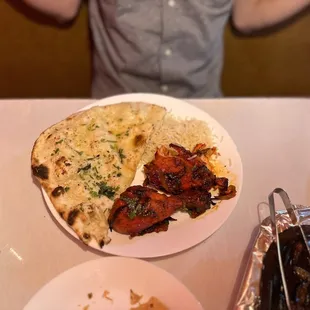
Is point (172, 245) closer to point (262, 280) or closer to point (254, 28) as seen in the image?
point (262, 280)

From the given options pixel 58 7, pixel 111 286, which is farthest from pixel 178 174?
pixel 58 7

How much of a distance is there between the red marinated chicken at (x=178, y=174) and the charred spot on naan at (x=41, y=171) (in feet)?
0.69

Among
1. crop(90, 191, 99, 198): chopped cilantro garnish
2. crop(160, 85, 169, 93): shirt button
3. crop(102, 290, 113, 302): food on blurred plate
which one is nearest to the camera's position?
crop(102, 290, 113, 302): food on blurred plate

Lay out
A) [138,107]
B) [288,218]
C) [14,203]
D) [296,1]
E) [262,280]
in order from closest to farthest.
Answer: [262,280], [288,218], [14,203], [138,107], [296,1]

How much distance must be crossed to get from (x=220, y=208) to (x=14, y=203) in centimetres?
44

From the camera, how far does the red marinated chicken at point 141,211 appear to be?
917mm

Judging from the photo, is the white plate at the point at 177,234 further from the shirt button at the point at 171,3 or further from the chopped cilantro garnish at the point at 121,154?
the shirt button at the point at 171,3

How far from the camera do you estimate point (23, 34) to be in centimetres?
143

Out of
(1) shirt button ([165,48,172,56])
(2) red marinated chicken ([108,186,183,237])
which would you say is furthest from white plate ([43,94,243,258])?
(1) shirt button ([165,48,172,56])

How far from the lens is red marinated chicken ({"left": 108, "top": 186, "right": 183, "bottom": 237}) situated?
3.01 feet

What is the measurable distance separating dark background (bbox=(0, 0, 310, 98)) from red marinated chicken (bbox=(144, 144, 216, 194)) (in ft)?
2.00

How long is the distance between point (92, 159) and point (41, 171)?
0.11m

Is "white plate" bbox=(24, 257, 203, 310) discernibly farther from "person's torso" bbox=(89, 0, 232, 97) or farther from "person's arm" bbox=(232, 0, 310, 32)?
"person's arm" bbox=(232, 0, 310, 32)

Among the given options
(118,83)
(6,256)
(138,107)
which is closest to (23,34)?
(118,83)
